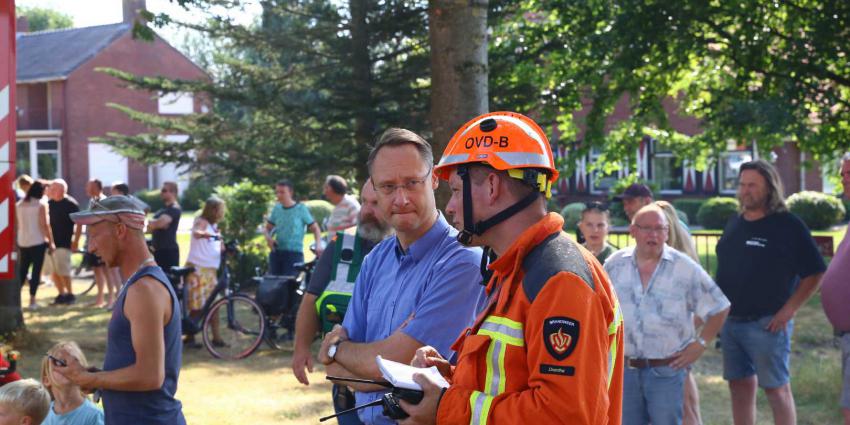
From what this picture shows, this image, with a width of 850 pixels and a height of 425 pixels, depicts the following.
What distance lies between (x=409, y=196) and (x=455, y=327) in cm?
57

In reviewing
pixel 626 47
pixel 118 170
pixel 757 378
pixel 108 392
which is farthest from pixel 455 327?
pixel 118 170

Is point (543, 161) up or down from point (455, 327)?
up

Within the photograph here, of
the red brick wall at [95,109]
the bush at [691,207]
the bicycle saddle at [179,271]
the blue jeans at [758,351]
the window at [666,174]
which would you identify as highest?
the red brick wall at [95,109]

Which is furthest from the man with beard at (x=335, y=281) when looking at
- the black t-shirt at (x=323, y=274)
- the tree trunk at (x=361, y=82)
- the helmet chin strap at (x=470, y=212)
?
the tree trunk at (x=361, y=82)

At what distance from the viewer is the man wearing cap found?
4.05 m

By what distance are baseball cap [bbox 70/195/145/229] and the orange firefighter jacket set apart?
6.83ft

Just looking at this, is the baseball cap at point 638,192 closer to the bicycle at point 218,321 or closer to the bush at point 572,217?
the bicycle at point 218,321

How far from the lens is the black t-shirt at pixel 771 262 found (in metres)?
6.74

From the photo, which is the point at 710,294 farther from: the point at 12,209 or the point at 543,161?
the point at 12,209

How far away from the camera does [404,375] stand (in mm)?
2682

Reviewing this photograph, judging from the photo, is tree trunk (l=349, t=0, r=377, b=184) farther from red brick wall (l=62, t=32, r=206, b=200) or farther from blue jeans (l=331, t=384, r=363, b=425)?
red brick wall (l=62, t=32, r=206, b=200)

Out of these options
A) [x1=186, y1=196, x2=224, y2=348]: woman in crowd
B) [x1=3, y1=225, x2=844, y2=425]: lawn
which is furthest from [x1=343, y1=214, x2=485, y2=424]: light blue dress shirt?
[x1=186, y1=196, x2=224, y2=348]: woman in crowd

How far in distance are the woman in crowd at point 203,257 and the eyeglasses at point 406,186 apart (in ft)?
28.7

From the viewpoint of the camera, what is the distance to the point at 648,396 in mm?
5750
